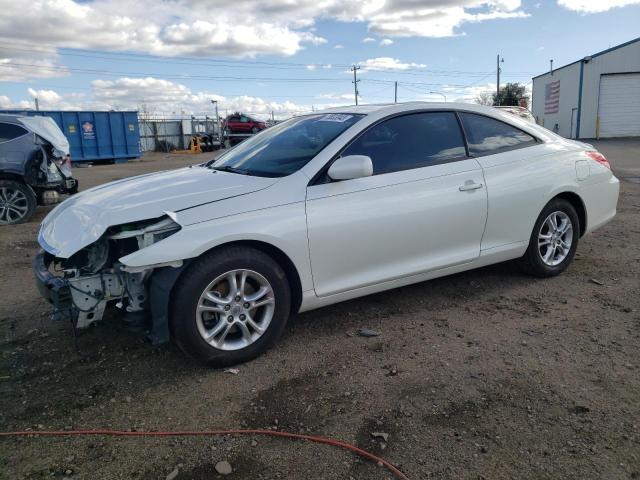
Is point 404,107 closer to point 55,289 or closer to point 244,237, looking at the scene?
point 244,237

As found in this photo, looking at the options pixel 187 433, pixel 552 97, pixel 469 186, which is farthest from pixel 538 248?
pixel 552 97

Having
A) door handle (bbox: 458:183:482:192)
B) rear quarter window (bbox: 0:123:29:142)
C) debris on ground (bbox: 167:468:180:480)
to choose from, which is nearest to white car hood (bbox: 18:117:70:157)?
rear quarter window (bbox: 0:123:29:142)

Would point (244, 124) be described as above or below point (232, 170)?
above

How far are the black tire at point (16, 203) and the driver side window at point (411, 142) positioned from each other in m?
7.18

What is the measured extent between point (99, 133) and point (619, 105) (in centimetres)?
2985

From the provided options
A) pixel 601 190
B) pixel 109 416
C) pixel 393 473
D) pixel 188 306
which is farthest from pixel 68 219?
pixel 601 190

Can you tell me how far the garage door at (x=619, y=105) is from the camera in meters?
31.7

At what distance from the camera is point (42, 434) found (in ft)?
9.14

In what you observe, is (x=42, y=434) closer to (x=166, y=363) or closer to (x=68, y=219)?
(x=166, y=363)

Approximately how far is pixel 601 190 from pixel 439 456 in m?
3.73

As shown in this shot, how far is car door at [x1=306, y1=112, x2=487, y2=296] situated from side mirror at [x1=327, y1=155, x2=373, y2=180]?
0.31ft

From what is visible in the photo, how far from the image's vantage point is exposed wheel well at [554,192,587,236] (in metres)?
4.91

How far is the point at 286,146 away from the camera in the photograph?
4.12m

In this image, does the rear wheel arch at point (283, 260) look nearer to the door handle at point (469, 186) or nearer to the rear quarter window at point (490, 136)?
the door handle at point (469, 186)
